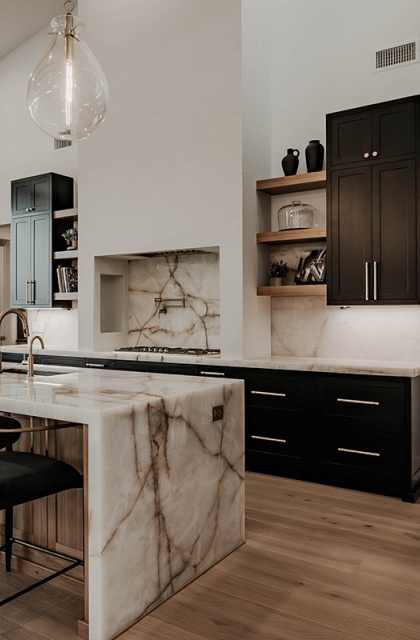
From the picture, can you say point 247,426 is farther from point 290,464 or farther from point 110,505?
point 110,505

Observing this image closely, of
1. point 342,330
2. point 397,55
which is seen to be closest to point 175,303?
point 342,330

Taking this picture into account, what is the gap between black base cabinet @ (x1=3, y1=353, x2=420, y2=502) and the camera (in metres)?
3.57

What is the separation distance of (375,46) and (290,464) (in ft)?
11.0

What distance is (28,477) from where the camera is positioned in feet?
6.86

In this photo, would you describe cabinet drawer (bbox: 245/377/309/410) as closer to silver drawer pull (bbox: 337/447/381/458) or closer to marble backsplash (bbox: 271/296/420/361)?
silver drawer pull (bbox: 337/447/381/458)

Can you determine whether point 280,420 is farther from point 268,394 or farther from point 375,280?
point 375,280

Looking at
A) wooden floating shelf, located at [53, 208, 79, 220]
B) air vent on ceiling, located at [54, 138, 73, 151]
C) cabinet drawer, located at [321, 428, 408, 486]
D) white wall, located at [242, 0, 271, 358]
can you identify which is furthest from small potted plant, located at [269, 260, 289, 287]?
air vent on ceiling, located at [54, 138, 73, 151]

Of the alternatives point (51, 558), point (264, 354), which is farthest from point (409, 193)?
point (51, 558)

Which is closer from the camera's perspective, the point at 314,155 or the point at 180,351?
the point at 314,155

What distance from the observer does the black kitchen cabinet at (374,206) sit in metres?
3.73

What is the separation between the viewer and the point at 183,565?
7.68 feet

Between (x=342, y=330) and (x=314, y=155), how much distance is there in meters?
1.43

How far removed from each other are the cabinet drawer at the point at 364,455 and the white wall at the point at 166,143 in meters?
1.06

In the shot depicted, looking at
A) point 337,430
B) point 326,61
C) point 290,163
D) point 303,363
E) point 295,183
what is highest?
Answer: point 326,61
